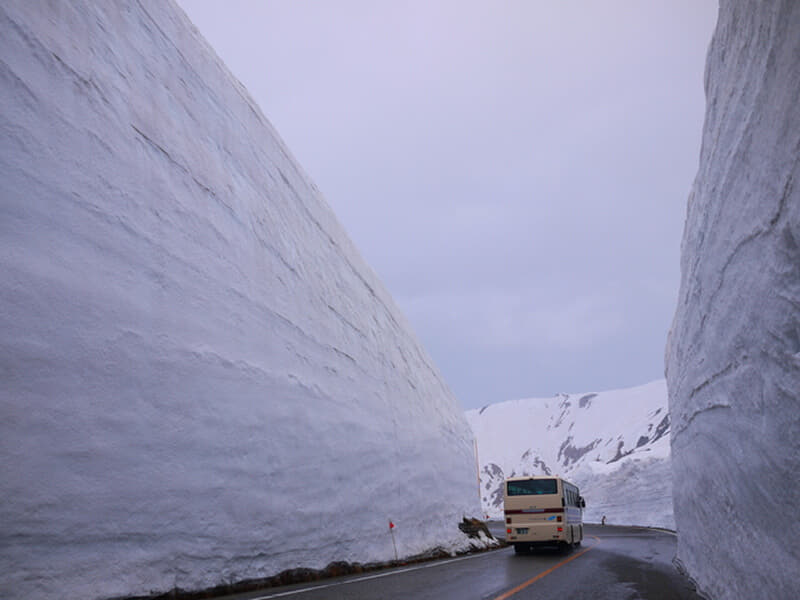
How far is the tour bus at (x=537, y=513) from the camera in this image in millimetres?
19125

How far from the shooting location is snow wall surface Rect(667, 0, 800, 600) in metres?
4.76

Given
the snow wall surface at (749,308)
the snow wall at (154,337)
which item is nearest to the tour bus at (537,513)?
the snow wall at (154,337)

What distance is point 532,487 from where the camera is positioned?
65.7 feet

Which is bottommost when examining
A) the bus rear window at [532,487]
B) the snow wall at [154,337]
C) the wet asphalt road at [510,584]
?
the wet asphalt road at [510,584]

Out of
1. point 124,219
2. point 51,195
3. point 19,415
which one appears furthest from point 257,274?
point 19,415

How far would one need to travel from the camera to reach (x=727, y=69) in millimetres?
7512

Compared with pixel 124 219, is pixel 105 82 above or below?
above

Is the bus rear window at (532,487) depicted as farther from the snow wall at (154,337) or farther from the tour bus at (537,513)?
the snow wall at (154,337)

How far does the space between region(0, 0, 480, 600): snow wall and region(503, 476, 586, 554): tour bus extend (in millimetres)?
6151

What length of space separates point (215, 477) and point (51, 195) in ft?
14.4

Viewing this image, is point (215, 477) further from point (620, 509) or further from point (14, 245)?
point (620, 509)

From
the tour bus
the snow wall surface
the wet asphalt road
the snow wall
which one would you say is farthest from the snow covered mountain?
the snow wall surface

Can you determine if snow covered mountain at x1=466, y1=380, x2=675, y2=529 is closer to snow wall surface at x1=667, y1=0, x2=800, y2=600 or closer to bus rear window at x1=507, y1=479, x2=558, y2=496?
bus rear window at x1=507, y1=479, x2=558, y2=496

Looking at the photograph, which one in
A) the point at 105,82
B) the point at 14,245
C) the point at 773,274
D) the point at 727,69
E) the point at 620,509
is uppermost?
the point at 105,82
